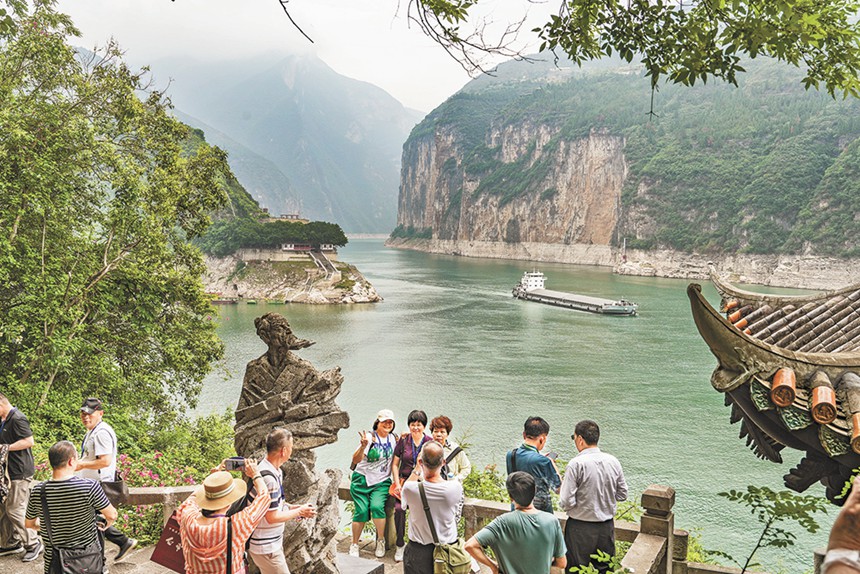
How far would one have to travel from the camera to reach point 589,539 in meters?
4.15

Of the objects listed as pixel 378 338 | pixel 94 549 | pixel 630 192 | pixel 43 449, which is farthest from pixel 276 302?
pixel 630 192

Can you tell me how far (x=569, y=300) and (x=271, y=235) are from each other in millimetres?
27086

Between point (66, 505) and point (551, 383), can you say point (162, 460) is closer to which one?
point (66, 505)

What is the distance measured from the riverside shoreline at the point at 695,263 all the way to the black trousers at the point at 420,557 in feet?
169

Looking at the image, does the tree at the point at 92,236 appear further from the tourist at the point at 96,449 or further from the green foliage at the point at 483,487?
the green foliage at the point at 483,487

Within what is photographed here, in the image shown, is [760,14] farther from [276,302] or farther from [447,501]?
[276,302]

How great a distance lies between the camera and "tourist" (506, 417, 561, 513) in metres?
4.17

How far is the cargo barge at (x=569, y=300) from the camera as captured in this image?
44000mm

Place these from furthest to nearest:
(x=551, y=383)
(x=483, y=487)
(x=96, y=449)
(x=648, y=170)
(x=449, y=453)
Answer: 1. (x=648, y=170)
2. (x=551, y=383)
3. (x=483, y=487)
4. (x=449, y=453)
5. (x=96, y=449)

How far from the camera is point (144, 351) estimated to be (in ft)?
38.9

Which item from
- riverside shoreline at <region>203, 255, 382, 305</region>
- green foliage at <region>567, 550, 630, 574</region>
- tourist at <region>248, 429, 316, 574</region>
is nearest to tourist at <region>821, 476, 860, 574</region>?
green foliage at <region>567, 550, 630, 574</region>

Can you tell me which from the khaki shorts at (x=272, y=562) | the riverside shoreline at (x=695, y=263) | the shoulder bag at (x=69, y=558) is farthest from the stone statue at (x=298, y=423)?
the riverside shoreline at (x=695, y=263)

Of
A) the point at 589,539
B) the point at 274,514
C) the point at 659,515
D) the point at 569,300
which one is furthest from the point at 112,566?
the point at 569,300

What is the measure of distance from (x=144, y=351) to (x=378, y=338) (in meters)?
23.3
